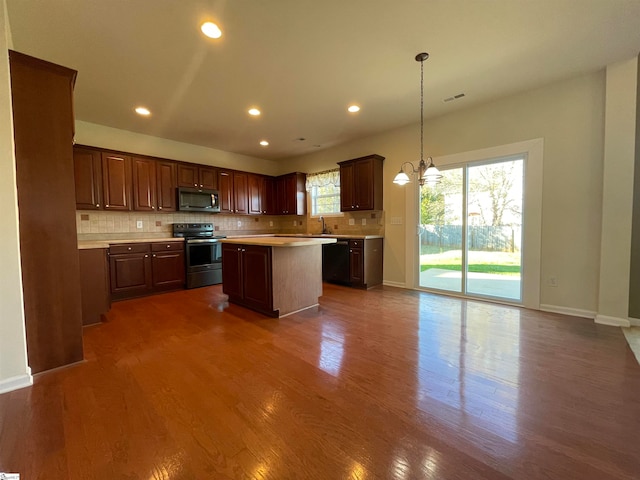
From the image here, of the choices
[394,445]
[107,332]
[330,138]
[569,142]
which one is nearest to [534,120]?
[569,142]

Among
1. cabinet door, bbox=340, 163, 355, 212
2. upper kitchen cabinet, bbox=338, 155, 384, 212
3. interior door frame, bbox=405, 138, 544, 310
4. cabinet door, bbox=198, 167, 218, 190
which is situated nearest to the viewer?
interior door frame, bbox=405, 138, 544, 310

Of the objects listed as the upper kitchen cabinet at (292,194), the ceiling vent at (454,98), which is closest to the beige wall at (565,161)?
the ceiling vent at (454,98)

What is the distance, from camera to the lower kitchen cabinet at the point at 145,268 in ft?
13.0

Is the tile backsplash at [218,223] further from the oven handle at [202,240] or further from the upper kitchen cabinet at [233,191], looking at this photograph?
the oven handle at [202,240]

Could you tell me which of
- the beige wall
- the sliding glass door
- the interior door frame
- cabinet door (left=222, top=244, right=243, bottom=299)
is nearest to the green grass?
the sliding glass door

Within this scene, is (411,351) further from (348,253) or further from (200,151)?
(200,151)

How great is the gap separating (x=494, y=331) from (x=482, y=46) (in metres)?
2.77

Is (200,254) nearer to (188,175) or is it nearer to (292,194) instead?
(188,175)

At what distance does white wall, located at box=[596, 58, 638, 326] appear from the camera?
279 cm

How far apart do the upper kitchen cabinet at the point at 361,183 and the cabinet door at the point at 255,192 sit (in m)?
2.07

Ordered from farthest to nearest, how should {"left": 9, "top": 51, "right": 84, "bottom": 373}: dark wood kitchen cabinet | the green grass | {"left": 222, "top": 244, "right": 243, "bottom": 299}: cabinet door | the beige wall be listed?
1. the green grass
2. {"left": 222, "top": 244, "right": 243, "bottom": 299}: cabinet door
3. the beige wall
4. {"left": 9, "top": 51, "right": 84, "bottom": 373}: dark wood kitchen cabinet

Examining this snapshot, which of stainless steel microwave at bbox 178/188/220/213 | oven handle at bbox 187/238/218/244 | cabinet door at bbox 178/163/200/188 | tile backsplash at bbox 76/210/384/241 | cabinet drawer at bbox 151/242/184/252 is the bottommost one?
cabinet drawer at bbox 151/242/184/252

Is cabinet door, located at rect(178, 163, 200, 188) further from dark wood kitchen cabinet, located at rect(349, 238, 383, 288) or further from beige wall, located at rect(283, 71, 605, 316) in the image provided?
beige wall, located at rect(283, 71, 605, 316)

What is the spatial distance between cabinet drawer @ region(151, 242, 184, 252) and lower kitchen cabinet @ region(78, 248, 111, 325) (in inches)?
50.2
